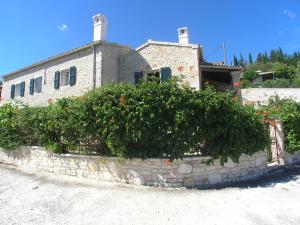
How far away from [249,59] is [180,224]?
102 meters

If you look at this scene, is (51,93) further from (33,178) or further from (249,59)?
(249,59)

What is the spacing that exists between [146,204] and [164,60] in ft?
38.8

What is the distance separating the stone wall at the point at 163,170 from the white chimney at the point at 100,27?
10.9 meters

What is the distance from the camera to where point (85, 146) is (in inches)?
328

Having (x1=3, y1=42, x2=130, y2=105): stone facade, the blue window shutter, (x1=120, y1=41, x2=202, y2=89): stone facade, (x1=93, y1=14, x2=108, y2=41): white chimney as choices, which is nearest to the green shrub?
(x1=3, y1=42, x2=130, y2=105): stone facade

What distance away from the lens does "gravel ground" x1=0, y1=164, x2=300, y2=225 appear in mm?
5207

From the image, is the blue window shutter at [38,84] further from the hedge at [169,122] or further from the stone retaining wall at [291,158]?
the stone retaining wall at [291,158]

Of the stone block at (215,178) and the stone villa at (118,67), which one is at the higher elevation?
the stone villa at (118,67)

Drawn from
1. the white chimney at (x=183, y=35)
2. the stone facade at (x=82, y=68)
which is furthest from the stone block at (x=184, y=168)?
the white chimney at (x=183, y=35)

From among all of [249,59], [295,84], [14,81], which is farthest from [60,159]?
[249,59]

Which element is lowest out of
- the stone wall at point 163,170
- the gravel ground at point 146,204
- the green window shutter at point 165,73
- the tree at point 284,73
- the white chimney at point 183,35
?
A: the gravel ground at point 146,204

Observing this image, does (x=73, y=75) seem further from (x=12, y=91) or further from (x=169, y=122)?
(x=169, y=122)

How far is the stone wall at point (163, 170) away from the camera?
698 cm

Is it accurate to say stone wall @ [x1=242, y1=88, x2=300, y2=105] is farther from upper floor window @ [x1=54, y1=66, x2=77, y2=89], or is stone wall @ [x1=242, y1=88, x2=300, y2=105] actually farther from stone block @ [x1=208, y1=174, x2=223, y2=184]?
stone block @ [x1=208, y1=174, x2=223, y2=184]
